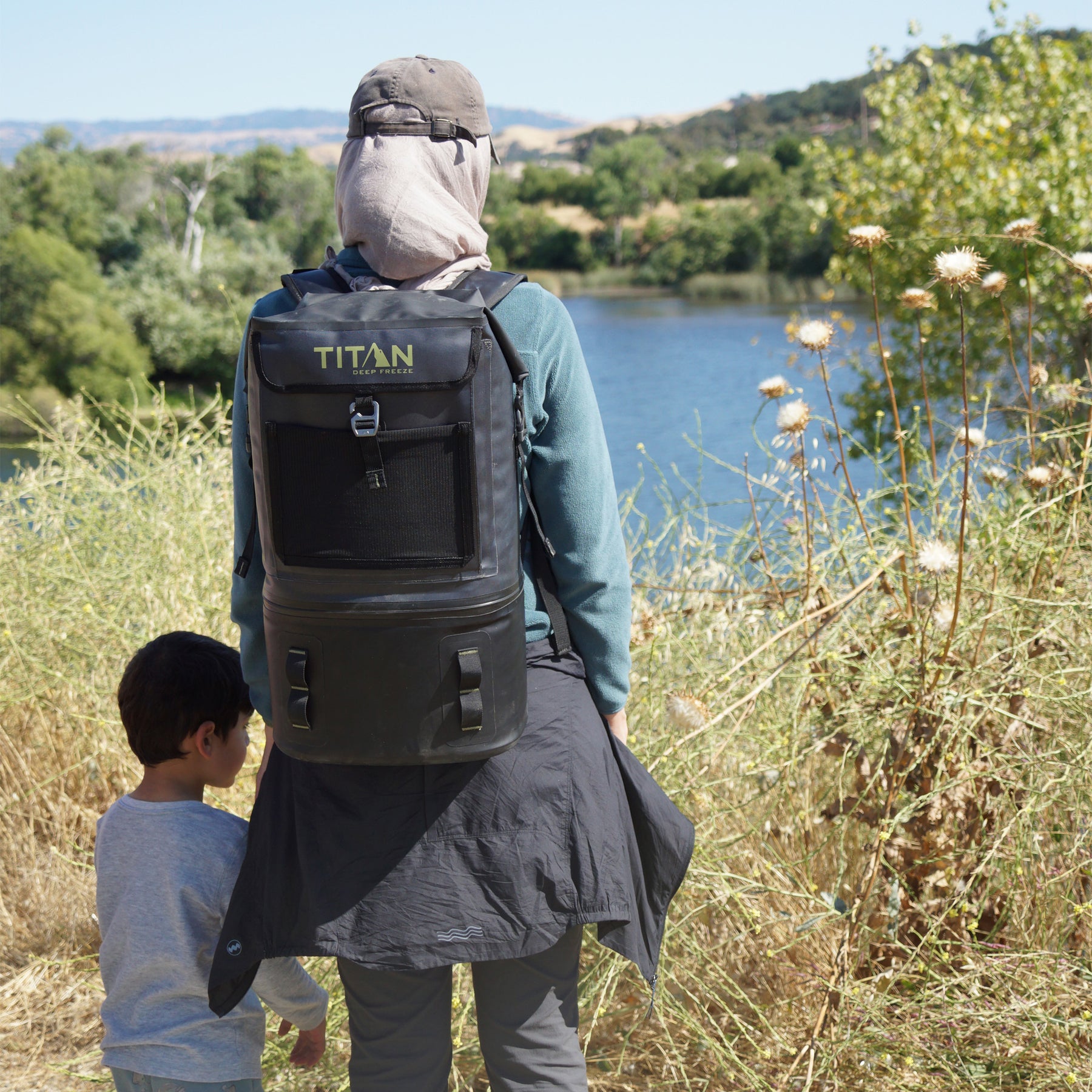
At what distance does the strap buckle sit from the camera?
3.30ft

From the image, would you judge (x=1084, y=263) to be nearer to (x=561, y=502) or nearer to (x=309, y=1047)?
(x=561, y=502)

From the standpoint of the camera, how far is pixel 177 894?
132 cm

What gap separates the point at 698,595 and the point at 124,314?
100.0 feet

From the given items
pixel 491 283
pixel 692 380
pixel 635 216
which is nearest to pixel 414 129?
pixel 491 283

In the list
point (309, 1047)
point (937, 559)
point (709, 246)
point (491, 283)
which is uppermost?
point (709, 246)

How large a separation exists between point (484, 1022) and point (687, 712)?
0.56 m

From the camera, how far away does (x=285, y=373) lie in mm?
1034

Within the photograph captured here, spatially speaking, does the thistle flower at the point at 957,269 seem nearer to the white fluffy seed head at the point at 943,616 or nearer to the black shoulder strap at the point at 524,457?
the white fluffy seed head at the point at 943,616

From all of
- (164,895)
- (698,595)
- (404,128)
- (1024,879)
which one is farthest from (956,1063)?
(404,128)

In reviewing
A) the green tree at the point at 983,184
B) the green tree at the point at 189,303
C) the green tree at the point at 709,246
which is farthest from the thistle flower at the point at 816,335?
the green tree at the point at 709,246

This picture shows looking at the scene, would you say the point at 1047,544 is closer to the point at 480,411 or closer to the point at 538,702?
the point at 538,702

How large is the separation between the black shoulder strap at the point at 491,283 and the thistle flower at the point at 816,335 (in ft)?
2.37

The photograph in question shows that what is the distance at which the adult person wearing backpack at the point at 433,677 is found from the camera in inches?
41.3

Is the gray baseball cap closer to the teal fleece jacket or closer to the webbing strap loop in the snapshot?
the webbing strap loop
